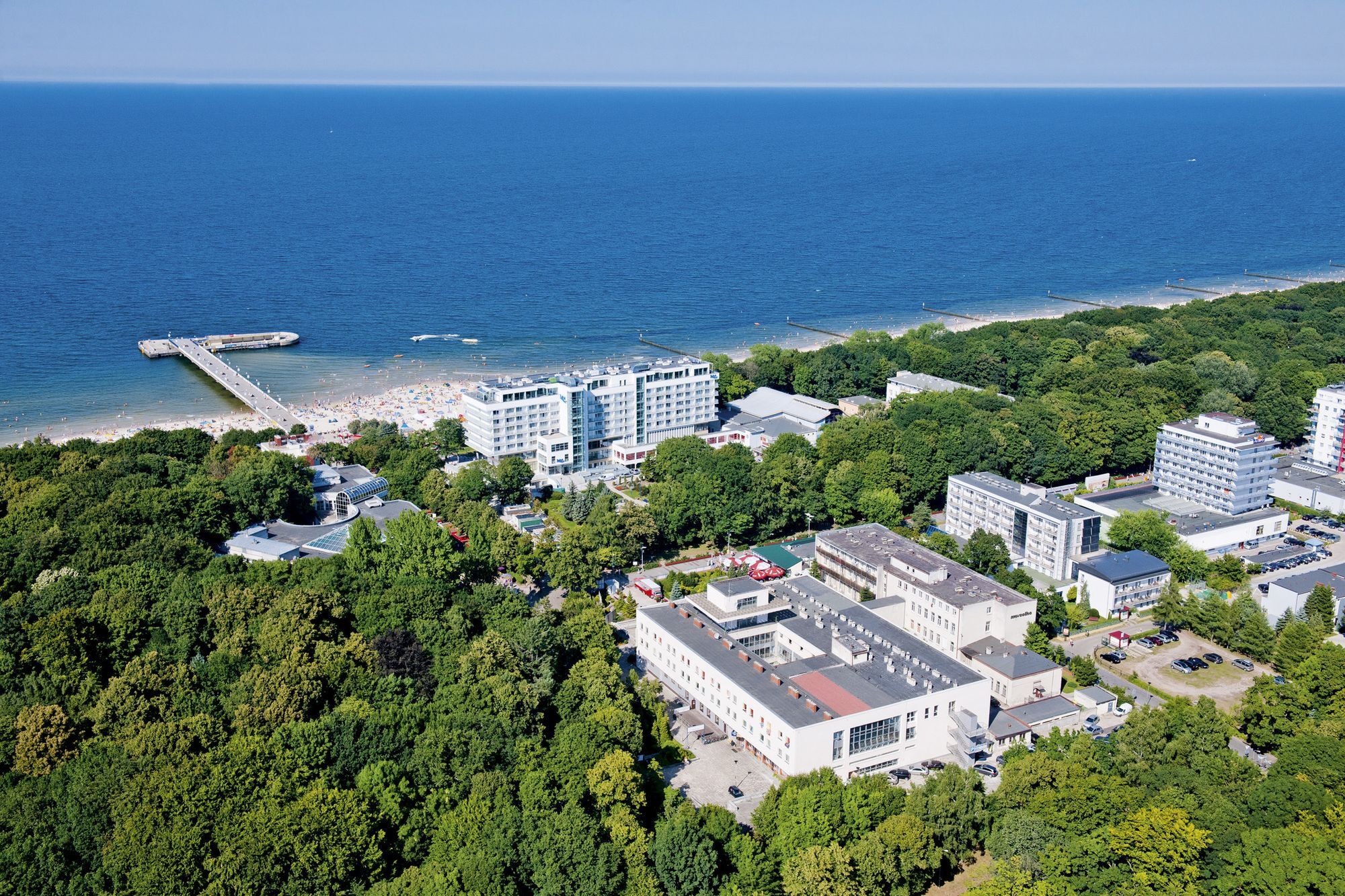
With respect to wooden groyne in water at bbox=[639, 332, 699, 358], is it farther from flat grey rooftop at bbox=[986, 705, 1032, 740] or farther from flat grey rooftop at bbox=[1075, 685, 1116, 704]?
flat grey rooftop at bbox=[986, 705, 1032, 740]

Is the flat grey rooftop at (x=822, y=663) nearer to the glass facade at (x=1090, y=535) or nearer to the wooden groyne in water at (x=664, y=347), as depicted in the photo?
the glass facade at (x=1090, y=535)

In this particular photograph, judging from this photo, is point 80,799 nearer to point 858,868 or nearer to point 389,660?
point 389,660

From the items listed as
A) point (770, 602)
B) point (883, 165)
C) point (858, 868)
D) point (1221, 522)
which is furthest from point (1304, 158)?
point (858, 868)

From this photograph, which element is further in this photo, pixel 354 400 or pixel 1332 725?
pixel 354 400

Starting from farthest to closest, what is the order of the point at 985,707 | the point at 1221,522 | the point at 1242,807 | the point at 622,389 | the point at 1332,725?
1. the point at 622,389
2. the point at 1221,522
3. the point at 985,707
4. the point at 1332,725
5. the point at 1242,807

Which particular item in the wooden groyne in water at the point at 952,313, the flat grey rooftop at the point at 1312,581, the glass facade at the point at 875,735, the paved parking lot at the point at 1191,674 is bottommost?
the paved parking lot at the point at 1191,674

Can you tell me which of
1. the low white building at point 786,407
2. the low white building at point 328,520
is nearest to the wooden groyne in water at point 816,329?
the low white building at point 786,407

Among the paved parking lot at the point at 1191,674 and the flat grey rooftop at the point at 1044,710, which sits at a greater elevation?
the flat grey rooftop at the point at 1044,710
